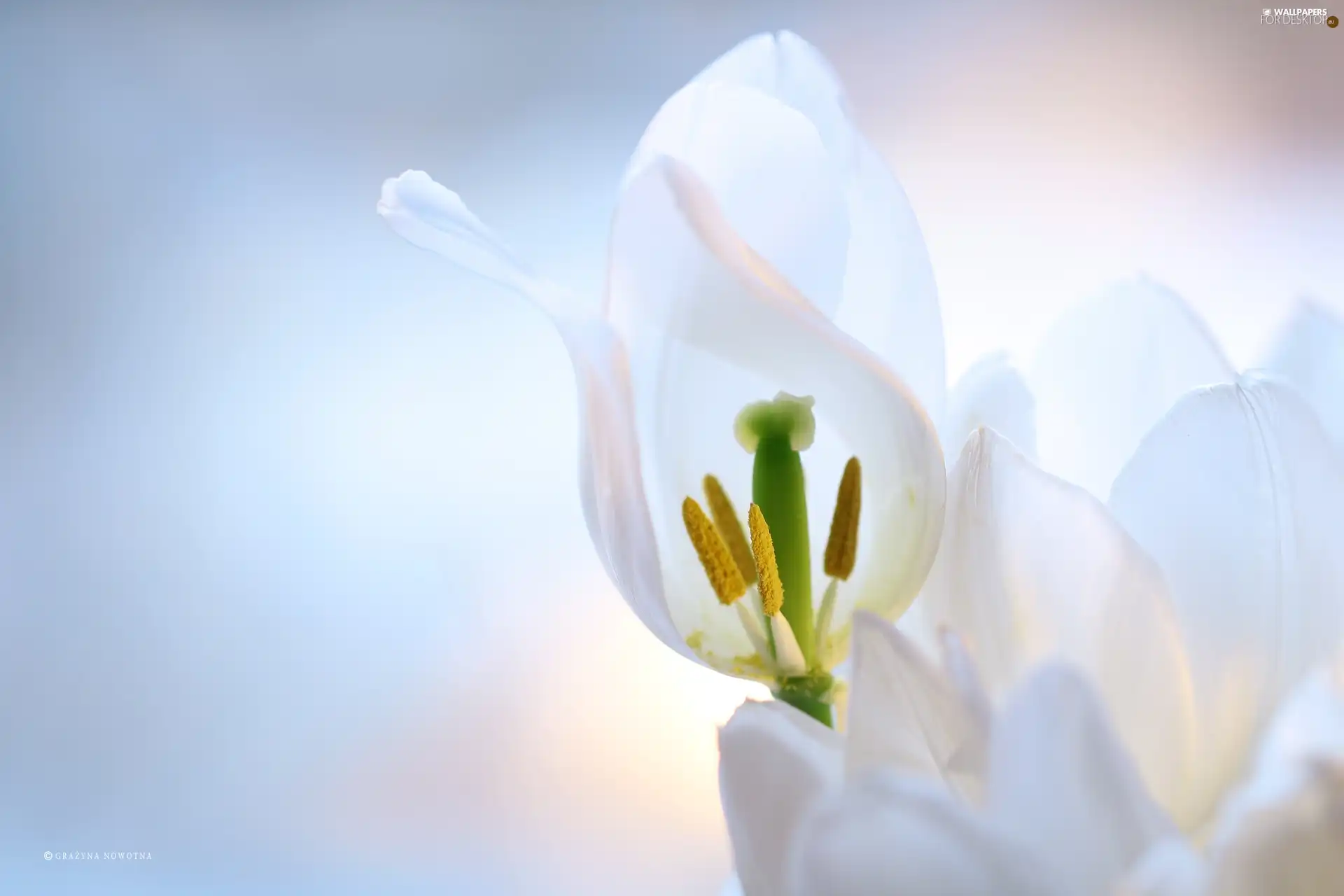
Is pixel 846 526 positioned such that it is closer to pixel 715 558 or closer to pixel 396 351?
pixel 715 558

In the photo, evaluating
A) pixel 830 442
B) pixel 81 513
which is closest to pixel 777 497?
pixel 830 442

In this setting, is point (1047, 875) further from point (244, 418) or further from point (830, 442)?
point (244, 418)

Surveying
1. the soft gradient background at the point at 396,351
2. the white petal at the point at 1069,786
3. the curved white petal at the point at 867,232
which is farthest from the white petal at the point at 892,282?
the soft gradient background at the point at 396,351

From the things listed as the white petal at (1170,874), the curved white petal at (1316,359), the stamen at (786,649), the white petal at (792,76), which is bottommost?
the white petal at (1170,874)

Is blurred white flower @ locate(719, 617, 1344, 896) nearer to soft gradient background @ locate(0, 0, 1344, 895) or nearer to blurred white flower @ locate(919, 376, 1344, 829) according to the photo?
blurred white flower @ locate(919, 376, 1344, 829)

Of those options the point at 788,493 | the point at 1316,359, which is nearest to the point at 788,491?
the point at 788,493

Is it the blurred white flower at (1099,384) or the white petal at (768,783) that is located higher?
the blurred white flower at (1099,384)

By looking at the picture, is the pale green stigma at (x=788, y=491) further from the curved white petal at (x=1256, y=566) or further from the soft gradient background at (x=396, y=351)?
the soft gradient background at (x=396, y=351)
